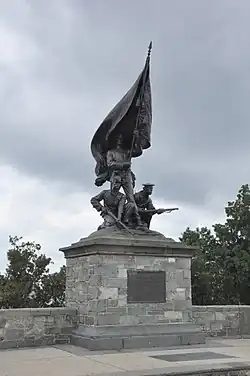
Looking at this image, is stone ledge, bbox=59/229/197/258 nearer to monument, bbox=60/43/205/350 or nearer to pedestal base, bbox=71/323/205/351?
monument, bbox=60/43/205/350

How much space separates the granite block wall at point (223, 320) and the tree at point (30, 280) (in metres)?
8.98

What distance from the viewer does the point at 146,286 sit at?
34.4 ft

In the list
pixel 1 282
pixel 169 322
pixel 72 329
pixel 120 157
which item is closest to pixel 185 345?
pixel 169 322

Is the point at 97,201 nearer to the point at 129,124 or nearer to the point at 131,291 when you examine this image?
the point at 129,124

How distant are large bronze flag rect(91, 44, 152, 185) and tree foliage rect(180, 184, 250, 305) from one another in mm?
13323

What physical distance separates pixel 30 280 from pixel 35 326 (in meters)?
10.4

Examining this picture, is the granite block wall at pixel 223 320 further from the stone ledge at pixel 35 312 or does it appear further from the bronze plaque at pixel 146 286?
the stone ledge at pixel 35 312

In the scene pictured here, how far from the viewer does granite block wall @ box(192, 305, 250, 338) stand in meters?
11.9

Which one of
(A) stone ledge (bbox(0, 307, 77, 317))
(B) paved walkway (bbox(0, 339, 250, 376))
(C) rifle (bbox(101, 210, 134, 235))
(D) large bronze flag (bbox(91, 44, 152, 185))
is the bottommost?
(B) paved walkway (bbox(0, 339, 250, 376))

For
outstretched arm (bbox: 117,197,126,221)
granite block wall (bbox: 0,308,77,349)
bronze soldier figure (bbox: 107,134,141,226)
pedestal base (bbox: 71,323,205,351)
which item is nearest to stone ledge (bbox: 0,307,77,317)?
granite block wall (bbox: 0,308,77,349)

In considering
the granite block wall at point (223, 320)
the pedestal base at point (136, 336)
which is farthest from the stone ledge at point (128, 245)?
the granite block wall at point (223, 320)

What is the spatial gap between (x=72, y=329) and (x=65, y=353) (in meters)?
1.41

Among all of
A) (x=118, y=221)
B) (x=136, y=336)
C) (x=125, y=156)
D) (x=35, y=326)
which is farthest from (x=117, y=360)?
(x=125, y=156)

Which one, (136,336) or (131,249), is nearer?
(136,336)
